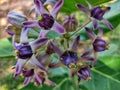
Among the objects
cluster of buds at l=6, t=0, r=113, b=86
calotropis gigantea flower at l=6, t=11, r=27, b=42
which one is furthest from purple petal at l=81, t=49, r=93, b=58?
calotropis gigantea flower at l=6, t=11, r=27, b=42

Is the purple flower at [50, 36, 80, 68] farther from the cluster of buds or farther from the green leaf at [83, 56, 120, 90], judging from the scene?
the green leaf at [83, 56, 120, 90]

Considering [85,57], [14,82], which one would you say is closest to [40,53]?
[85,57]

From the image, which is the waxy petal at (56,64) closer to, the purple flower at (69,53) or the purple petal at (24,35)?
the purple flower at (69,53)

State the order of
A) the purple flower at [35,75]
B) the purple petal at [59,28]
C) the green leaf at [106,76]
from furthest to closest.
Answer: the green leaf at [106,76], the purple flower at [35,75], the purple petal at [59,28]

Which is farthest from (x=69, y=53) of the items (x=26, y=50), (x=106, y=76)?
(x=106, y=76)

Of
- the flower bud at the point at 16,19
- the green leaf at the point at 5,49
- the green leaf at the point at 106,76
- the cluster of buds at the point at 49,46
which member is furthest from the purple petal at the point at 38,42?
the green leaf at the point at 106,76

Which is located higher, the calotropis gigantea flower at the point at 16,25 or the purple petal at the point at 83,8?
the purple petal at the point at 83,8
